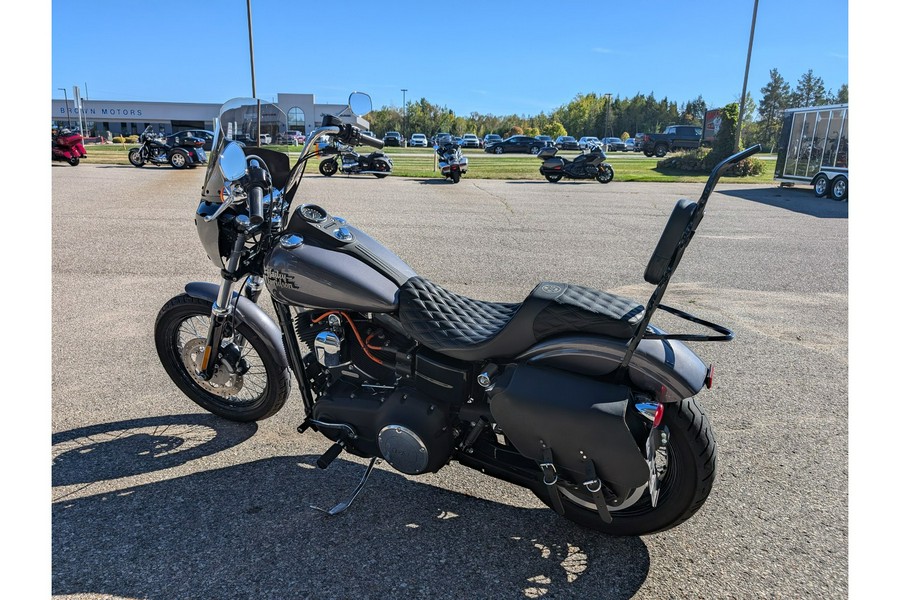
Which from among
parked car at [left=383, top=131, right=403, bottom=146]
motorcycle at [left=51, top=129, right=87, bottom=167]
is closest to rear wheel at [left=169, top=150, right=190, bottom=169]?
motorcycle at [left=51, top=129, right=87, bottom=167]

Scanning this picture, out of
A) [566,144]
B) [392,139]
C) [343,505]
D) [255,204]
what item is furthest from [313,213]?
[566,144]

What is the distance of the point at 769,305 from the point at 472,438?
15.1 ft

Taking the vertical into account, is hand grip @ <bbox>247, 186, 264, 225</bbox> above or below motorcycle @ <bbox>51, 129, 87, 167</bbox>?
below

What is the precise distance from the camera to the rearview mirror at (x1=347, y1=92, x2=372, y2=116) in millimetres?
3000

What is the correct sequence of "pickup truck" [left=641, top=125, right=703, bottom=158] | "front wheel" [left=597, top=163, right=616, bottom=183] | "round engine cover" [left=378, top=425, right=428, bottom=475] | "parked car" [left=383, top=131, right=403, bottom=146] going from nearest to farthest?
"round engine cover" [left=378, top=425, right=428, bottom=475]
"parked car" [left=383, top=131, right=403, bottom=146]
"front wheel" [left=597, top=163, right=616, bottom=183]
"pickup truck" [left=641, top=125, right=703, bottom=158]

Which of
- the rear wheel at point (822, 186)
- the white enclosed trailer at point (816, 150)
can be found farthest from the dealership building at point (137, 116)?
the rear wheel at point (822, 186)

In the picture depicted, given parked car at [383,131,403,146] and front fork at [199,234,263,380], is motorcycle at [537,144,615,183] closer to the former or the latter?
parked car at [383,131,403,146]

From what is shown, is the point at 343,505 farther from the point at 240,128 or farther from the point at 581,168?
the point at 581,168

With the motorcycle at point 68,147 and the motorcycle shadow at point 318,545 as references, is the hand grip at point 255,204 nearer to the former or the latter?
the motorcycle shadow at point 318,545

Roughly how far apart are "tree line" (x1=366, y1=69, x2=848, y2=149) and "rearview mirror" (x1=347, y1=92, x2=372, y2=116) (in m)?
76.0

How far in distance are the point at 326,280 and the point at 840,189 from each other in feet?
59.2

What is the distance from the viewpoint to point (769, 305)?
5.86 meters

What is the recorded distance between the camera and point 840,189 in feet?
53.4

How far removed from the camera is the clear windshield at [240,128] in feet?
9.23
